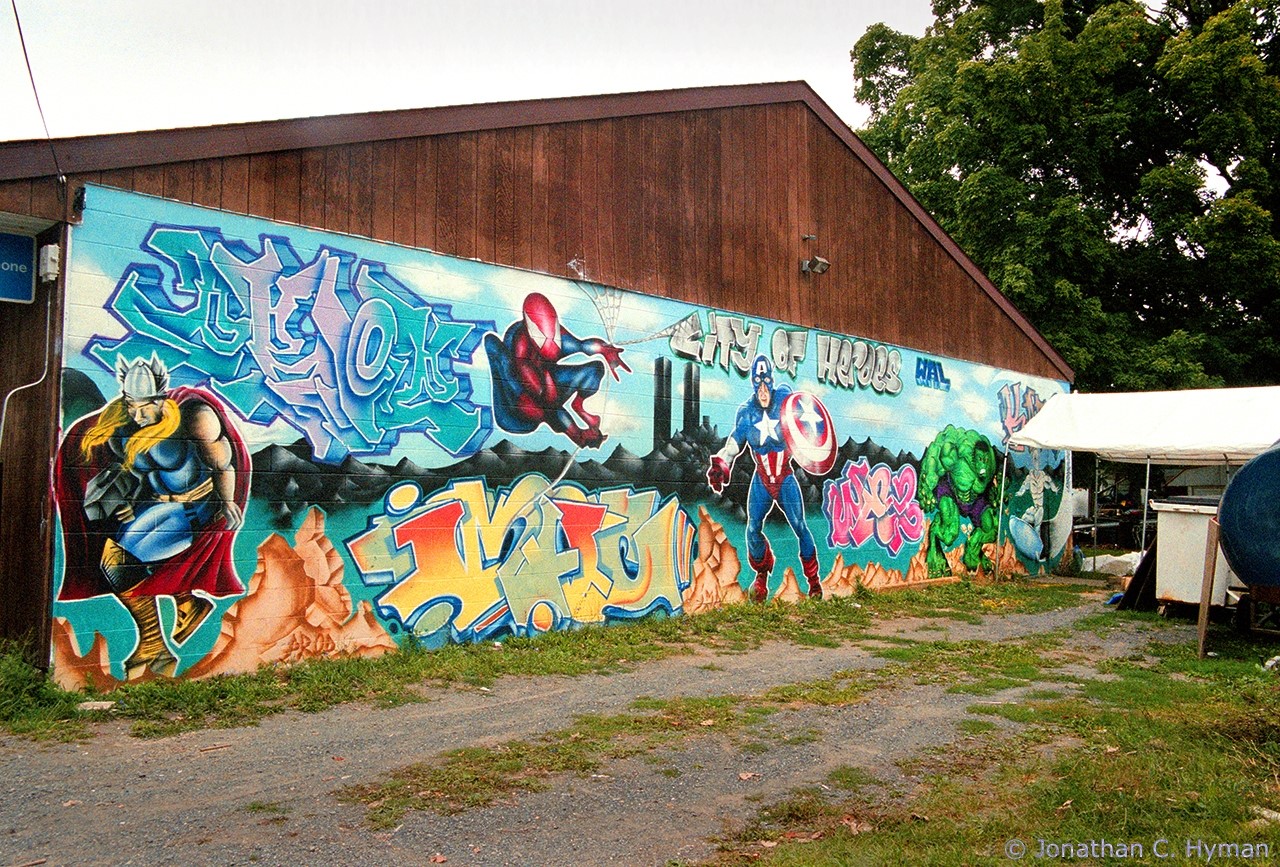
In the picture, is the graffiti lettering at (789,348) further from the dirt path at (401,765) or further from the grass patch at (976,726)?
the grass patch at (976,726)

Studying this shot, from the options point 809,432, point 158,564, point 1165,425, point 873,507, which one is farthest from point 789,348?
point 158,564

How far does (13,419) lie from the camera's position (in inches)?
276

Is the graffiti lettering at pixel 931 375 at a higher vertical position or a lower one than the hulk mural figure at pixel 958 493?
higher

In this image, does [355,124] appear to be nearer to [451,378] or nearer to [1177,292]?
[451,378]

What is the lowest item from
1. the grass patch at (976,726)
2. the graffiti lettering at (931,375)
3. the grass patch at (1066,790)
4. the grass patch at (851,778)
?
the grass patch at (976,726)

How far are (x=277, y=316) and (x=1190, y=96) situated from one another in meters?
21.9

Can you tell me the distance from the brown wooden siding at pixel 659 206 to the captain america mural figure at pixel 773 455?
3.74 feet

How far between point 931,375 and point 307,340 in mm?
10551

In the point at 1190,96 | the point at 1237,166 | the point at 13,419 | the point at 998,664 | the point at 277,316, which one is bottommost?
the point at 998,664

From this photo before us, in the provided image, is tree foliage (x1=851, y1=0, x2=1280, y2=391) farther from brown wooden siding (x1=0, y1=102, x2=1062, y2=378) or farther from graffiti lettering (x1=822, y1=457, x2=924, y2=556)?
graffiti lettering (x1=822, y1=457, x2=924, y2=556)

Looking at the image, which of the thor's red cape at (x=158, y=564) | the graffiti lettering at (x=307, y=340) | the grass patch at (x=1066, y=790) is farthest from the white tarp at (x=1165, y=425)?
the thor's red cape at (x=158, y=564)

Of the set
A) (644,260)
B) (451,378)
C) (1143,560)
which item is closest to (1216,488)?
(1143,560)

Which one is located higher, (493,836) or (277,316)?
(277,316)

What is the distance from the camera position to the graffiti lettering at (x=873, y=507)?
13.4 m
